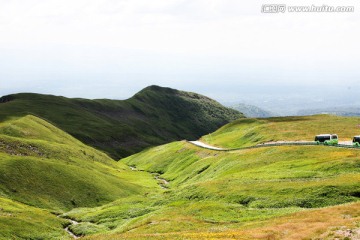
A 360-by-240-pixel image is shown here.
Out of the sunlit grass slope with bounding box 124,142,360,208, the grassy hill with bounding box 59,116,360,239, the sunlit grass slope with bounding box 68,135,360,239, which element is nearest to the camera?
the grassy hill with bounding box 59,116,360,239

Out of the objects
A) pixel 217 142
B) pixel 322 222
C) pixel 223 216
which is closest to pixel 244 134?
pixel 217 142

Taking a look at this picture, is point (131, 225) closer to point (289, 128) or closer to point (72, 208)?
point (72, 208)

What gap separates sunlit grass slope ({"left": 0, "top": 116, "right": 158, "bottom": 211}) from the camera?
92438mm

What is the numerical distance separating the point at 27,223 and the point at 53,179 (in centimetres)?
3101

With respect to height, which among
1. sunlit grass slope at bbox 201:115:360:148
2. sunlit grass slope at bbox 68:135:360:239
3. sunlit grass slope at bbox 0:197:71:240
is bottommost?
sunlit grass slope at bbox 0:197:71:240

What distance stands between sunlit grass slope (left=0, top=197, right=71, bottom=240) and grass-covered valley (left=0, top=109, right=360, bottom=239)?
0.20m

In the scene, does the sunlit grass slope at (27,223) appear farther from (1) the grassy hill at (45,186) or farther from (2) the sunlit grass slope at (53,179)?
(2) the sunlit grass slope at (53,179)

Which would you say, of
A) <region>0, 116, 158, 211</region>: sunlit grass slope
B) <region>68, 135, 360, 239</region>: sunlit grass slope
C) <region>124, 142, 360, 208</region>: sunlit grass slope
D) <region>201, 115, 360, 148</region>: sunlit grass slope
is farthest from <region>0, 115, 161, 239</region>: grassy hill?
<region>201, 115, 360, 148</region>: sunlit grass slope

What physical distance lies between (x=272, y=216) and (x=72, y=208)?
57518 mm

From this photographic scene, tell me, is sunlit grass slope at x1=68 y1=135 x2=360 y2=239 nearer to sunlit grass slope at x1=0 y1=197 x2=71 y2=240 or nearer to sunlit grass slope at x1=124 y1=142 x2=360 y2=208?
sunlit grass slope at x1=124 y1=142 x2=360 y2=208

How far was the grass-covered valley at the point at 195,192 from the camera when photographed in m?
47.2

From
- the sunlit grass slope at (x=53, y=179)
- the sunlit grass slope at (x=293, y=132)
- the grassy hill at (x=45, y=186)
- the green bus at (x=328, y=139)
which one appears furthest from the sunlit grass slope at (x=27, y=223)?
the sunlit grass slope at (x=293, y=132)

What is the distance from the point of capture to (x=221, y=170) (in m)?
105

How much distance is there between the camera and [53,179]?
10056 cm
